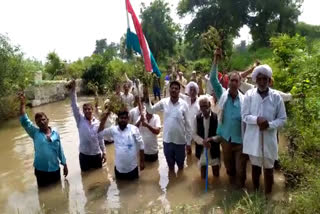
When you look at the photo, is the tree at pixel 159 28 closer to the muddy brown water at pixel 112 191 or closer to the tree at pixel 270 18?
the tree at pixel 270 18

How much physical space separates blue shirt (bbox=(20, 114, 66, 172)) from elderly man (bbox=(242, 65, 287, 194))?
312 cm

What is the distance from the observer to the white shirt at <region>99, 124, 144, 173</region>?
5.78m

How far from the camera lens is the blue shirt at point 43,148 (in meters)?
5.62

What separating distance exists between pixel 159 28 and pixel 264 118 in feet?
117

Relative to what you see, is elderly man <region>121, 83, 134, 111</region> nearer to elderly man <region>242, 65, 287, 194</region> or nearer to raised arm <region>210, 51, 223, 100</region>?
raised arm <region>210, 51, 223, 100</region>

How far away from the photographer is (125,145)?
18.9 ft

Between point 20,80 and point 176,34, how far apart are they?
86.6 ft

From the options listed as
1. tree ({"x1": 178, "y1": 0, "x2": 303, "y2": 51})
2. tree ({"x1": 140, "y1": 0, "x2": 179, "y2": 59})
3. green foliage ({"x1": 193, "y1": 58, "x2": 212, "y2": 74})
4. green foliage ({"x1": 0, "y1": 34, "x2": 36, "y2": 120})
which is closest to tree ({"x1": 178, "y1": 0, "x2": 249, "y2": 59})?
tree ({"x1": 178, "y1": 0, "x2": 303, "y2": 51})

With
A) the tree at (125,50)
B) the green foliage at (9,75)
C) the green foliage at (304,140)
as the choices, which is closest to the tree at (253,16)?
the tree at (125,50)

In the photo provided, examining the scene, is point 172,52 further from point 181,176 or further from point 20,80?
point 181,176

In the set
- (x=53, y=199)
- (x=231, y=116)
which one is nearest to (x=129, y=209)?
(x=53, y=199)

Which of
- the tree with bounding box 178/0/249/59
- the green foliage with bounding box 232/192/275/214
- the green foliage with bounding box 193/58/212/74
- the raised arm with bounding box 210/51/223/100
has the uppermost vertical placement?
the tree with bounding box 178/0/249/59

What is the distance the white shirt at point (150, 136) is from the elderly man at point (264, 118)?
7.89 ft

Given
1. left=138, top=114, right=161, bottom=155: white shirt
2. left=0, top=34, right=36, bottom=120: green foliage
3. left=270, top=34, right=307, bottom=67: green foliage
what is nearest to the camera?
left=138, top=114, right=161, bottom=155: white shirt
